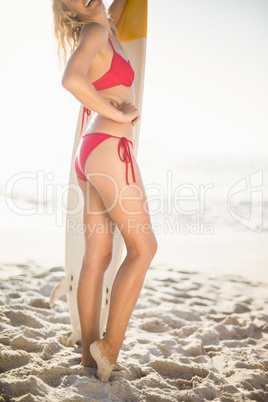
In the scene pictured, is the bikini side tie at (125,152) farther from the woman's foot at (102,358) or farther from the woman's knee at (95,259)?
the woman's foot at (102,358)

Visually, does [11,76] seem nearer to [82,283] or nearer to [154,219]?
[154,219]

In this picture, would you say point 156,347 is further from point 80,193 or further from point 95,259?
point 80,193

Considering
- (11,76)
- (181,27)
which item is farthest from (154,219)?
(181,27)

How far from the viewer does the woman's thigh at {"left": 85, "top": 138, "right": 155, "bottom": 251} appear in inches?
51.8

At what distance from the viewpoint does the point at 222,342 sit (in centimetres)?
202

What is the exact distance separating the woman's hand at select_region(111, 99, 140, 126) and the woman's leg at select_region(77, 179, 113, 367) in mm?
358

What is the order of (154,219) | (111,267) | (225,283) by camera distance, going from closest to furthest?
1. (111,267)
2. (225,283)
3. (154,219)

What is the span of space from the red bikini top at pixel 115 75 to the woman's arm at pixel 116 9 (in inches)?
36.9

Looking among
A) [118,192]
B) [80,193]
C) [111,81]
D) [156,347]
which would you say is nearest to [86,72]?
[111,81]

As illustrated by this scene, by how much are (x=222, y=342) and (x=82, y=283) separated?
1050 mm

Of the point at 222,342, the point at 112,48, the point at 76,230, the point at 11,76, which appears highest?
the point at 11,76

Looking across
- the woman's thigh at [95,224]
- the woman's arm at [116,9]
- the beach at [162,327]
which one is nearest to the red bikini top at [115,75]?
the woman's thigh at [95,224]

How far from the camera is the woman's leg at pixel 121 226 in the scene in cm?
132

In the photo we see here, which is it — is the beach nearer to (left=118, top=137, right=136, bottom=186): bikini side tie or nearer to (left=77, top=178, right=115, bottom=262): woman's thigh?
(left=77, top=178, right=115, bottom=262): woman's thigh
